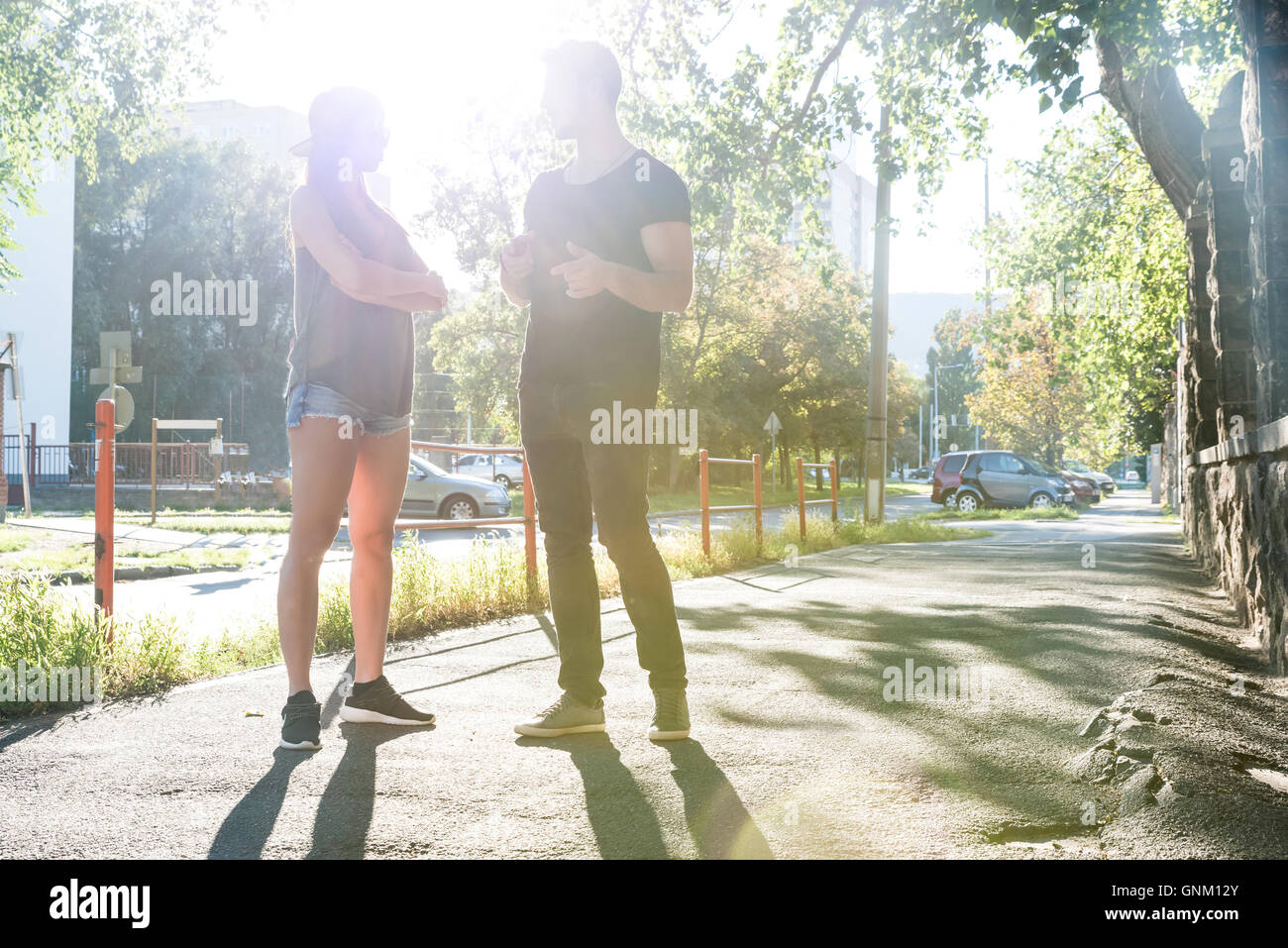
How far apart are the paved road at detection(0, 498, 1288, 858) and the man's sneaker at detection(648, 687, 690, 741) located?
0.06 metres

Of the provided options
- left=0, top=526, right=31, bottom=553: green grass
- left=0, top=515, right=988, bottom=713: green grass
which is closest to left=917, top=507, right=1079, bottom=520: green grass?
left=0, top=515, right=988, bottom=713: green grass

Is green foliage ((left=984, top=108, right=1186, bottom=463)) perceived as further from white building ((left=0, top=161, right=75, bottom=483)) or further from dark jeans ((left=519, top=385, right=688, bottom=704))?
white building ((left=0, top=161, right=75, bottom=483))

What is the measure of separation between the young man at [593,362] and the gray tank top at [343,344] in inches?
17.3

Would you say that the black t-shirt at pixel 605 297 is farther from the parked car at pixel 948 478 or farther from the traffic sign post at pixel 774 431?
the parked car at pixel 948 478

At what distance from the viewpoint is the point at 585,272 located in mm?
3088

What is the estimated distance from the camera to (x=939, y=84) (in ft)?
41.9

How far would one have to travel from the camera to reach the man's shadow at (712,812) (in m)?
2.32

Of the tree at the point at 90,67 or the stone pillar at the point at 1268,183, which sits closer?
the stone pillar at the point at 1268,183

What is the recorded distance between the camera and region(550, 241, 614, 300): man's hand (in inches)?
122

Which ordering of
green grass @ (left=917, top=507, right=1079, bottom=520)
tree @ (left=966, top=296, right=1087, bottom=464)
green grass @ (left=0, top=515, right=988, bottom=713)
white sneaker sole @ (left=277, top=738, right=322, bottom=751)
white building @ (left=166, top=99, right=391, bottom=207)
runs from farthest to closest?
white building @ (left=166, top=99, right=391, bottom=207) < tree @ (left=966, top=296, right=1087, bottom=464) < green grass @ (left=917, top=507, right=1079, bottom=520) < green grass @ (left=0, top=515, right=988, bottom=713) < white sneaker sole @ (left=277, top=738, right=322, bottom=751)

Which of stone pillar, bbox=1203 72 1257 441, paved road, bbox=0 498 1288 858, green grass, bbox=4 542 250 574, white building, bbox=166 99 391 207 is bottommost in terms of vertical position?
green grass, bbox=4 542 250 574

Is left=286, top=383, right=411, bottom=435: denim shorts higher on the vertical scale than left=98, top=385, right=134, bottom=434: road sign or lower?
lower

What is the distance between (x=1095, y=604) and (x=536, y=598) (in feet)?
11.8

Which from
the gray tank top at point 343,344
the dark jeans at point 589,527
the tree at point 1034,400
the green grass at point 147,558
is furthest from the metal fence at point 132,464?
the dark jeans at point 589,527
